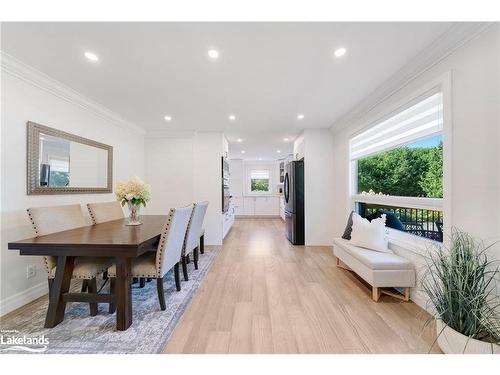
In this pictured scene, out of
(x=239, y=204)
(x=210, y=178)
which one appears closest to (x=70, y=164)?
(x=210, y=178)

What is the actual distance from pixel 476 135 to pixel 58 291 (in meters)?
3.55

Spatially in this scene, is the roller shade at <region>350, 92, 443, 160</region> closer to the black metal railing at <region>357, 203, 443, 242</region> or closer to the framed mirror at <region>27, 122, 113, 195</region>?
the black metal railing at <region>357, 203, 443, 242</region>

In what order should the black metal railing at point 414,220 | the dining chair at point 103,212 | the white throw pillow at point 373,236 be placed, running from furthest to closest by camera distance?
the dining chair at point 103,212 < the white throw pillow at point 373,236 < the black metal railing at point 414,220

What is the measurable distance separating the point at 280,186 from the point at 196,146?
15.9 ft

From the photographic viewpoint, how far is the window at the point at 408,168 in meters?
2.04

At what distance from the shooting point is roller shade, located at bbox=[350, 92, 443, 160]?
6.51 feet

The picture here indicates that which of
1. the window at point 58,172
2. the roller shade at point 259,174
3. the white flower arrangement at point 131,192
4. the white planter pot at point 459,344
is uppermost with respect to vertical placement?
the roller shade at point 259,174

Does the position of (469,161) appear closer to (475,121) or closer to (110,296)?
(475,121)

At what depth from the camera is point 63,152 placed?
2643mm

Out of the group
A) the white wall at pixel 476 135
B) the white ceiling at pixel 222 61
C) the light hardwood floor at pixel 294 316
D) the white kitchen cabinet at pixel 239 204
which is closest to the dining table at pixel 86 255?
the light hardwood floor at pixel 294 316

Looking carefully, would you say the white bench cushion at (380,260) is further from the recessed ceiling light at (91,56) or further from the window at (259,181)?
the window at (259,181)

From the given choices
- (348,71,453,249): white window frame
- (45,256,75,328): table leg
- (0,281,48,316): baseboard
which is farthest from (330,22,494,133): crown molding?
(0,281,48,316): baseboard
